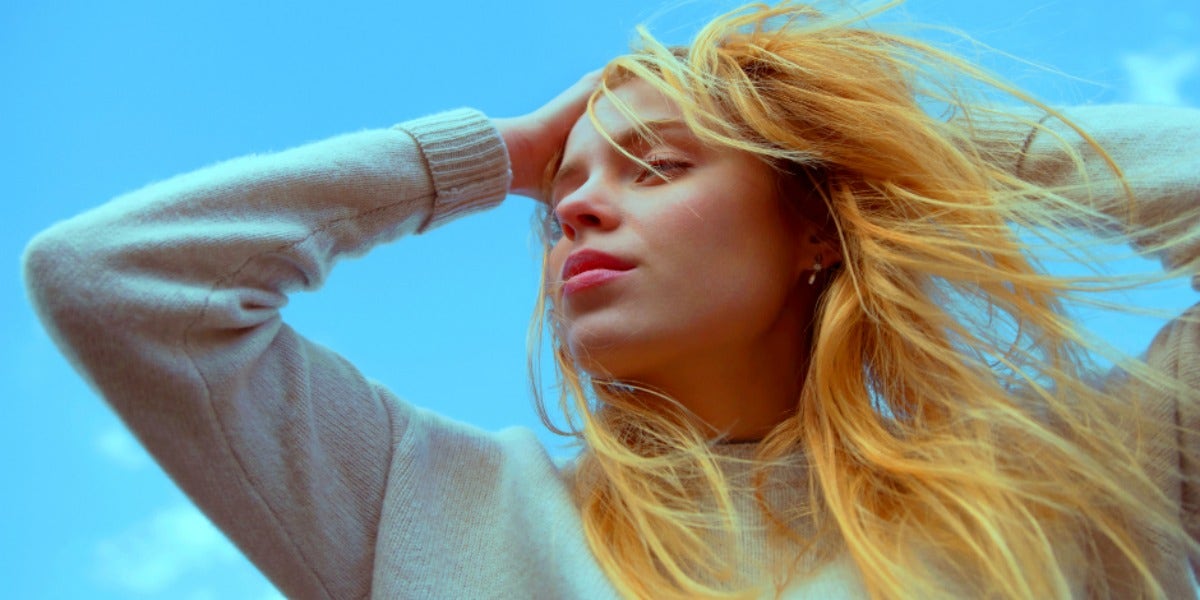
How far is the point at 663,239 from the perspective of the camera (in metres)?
1.06

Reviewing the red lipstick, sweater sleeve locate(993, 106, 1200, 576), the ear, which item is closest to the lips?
the red lipstick

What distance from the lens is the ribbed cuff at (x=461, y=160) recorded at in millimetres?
1104

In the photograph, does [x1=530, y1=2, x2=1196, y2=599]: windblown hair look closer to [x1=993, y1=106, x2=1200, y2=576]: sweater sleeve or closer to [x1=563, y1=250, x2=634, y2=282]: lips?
[x1=993, y1=106, x2=1200, y2=576]: sweater sleeve

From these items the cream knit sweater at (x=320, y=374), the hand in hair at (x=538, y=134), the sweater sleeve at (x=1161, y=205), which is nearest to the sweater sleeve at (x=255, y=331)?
the cream knit sweater at (x=320, y=374)

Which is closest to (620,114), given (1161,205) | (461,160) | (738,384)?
(461,160)

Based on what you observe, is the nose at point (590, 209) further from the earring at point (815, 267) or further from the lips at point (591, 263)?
the earring at point (815, 267)

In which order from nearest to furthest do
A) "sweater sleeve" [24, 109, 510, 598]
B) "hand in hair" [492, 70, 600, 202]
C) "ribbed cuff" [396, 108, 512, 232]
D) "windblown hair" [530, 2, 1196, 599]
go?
"sweater sleeve" [24, 109, 510, 598] → "windblown hair" [530, 2, 1196, 599] → "ribbed cuff" [396, 108, 512, 232] → "hand in hair" [492, 70, 600, 202]

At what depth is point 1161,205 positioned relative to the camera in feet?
3.60

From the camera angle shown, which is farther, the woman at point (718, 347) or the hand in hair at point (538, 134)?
the hand in hair at point (538, 134)

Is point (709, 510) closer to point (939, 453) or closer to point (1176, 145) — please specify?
point (939, 453)

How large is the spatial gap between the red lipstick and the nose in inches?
1.3

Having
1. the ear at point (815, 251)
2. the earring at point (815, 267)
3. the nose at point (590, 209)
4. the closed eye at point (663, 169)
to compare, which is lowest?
the earring at point (815, 267)

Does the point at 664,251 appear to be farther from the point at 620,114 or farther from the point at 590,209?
the point at 620,114

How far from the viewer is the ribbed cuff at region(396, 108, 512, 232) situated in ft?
3.62
